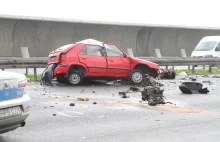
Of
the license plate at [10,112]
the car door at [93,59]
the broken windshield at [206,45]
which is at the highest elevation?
the broken windshield at [206,45]

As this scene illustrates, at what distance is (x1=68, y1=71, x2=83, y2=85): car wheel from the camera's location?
1534 cm

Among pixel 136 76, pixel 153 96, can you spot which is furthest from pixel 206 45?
pixel 153 96

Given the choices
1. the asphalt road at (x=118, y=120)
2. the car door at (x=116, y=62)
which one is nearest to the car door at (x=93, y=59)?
the car door at (x=116, y=62)

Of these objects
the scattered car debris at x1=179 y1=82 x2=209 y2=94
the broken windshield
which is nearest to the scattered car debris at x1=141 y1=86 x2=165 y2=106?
the scattered car debris at x1=179 y1=82 x2=209 y2=94

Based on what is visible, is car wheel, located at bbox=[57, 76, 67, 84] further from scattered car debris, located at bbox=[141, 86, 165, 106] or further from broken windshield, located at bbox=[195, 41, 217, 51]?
broken windshield, located at bbox=[195, 41, 217, 51]

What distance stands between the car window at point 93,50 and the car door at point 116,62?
0.29m

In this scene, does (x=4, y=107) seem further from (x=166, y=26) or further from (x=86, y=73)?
(x=166, y=26)

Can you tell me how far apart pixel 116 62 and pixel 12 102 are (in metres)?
9.72

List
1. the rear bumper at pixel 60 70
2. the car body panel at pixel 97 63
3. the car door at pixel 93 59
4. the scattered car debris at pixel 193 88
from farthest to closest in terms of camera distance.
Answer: the car door at pixel 93 59
the car body panel at pixel 97 63
the rear bumper at pixel 60 70
the scattered car debris at pixel 193 88

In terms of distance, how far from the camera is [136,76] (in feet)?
52.5

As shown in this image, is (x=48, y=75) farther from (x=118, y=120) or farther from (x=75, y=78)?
(x=118, y=120)

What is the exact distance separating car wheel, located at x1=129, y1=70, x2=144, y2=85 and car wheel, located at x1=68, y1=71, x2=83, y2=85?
1835 mm

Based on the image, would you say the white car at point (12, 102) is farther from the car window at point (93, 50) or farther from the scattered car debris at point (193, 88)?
the car window at point (93, 50)

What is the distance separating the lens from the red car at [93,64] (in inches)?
602
